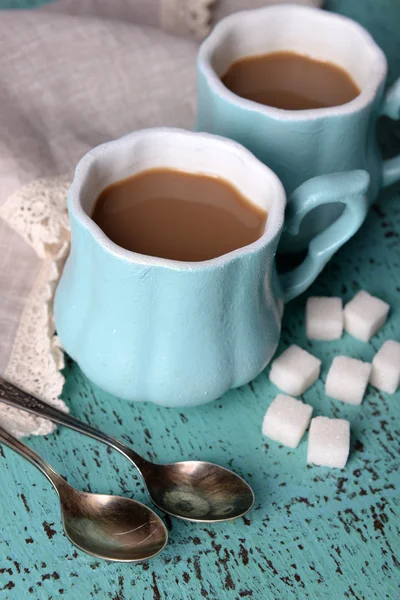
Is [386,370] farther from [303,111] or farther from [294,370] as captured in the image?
[303,111]

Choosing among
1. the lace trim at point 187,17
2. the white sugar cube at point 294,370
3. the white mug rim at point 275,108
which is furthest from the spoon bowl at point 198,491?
the lace trim at point 187,17

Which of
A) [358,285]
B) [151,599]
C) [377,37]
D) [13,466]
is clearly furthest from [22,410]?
[377,37]

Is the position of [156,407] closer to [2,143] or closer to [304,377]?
[304,377]

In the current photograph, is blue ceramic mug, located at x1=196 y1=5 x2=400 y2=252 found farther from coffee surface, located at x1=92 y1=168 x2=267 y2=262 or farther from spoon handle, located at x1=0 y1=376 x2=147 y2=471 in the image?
spoon handle, located at x1=0 y1=376 x2=147 y2=471

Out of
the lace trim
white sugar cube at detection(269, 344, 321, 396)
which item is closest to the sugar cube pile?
white sugar cube at detection(269, 344, 321, 396)

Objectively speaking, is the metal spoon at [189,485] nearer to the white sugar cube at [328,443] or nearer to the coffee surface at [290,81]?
the white sugar cube at [328,443]

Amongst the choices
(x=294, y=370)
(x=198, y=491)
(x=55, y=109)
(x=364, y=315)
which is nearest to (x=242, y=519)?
(x=198, y=491)
